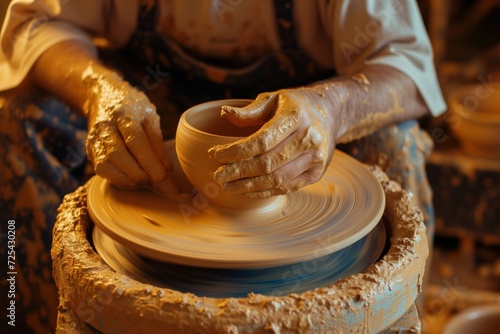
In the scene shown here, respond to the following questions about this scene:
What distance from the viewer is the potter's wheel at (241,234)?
3.39ft

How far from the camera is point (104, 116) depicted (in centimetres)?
129

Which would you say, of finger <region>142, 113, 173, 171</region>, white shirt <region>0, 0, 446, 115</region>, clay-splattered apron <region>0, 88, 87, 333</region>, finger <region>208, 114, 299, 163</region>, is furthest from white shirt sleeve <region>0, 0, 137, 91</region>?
finger <region>208, 114, 299, 163</region>

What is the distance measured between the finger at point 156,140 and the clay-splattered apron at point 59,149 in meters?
0.53

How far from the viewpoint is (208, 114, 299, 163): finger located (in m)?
1.00

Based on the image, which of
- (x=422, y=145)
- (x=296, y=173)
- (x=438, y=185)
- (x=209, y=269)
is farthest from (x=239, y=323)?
(x=438, y=185)

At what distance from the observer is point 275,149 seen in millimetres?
1048

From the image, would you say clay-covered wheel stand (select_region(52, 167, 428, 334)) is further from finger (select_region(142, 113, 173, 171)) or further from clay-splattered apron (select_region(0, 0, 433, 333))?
clay-splattered apron (select_region(0, 0, 433, 333))

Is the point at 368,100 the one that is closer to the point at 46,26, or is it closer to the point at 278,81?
the point at 278,81

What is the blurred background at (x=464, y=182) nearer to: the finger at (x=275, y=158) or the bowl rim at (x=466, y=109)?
the bowl rim at (x=466, y=109)

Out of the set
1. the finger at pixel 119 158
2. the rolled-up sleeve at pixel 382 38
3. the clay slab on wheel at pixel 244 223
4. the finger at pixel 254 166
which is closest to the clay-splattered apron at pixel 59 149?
the rolled-up sleeve at pixel 382 38

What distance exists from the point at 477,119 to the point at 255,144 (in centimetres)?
186

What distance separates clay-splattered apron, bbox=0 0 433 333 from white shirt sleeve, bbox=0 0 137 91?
58 mm

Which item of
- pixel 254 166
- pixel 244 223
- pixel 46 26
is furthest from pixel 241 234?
pixel 46 26

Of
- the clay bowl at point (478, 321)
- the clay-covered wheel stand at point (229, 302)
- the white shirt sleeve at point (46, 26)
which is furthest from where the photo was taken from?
the clay bowl at point (478, 321)
